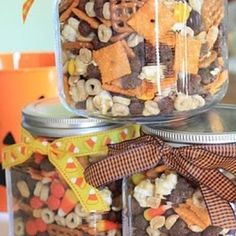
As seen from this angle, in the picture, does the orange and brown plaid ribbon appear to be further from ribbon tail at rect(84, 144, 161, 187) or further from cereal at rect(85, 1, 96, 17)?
cereal at rect(85, 1, 96, 17)

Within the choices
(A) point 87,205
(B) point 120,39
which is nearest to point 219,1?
(B) point 120,39

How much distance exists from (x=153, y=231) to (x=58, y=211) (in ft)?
0.34

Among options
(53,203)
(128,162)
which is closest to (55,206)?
→ (53,203)

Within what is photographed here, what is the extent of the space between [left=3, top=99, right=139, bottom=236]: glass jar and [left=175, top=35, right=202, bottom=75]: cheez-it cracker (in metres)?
0.10

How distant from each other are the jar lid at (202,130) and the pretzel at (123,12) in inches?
3.4

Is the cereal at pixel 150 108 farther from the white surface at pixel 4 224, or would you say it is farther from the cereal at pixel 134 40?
the white surface at pixel 4 224

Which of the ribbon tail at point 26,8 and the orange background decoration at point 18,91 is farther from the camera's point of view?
the ribbon tail at point 26,8

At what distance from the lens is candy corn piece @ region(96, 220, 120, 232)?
0.51 metres

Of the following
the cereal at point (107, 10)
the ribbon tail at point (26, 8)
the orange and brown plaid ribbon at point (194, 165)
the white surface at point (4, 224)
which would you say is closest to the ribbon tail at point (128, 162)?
the orange and brown plaid ribbon at point (194, 165)

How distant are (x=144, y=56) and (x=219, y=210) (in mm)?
125

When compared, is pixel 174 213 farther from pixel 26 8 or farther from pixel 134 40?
pixel 26 8

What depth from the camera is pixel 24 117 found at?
55 centimetres

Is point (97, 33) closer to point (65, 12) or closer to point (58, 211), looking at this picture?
point (65, 12)

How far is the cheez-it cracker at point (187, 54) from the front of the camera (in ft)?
1.45
